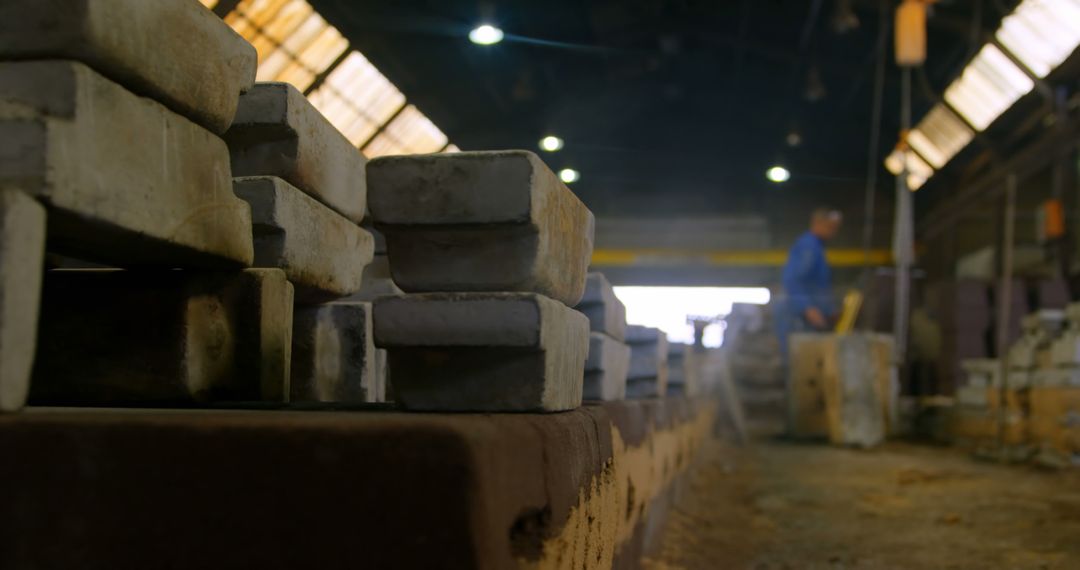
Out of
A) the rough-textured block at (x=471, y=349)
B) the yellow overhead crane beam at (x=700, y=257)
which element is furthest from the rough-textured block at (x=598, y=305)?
the yellow overhead crane beam at (x=700, y=257)

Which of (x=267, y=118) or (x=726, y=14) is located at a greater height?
(x=726, y=14)

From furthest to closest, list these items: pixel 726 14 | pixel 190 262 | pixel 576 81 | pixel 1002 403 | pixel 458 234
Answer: pixel 576 81 → pixel 726 14 → pixel 1002 403 → pixel 190 262 → pixel 458 234

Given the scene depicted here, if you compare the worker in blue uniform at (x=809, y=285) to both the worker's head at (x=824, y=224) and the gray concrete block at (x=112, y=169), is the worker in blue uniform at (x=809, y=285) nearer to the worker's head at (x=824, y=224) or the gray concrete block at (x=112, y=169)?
the worker's head at (x=824, y=224)

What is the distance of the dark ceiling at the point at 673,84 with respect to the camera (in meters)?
12.0

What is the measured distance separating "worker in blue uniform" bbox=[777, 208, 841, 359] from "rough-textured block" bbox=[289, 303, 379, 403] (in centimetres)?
799

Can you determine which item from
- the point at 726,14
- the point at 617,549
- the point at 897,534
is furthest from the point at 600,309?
the point at 726,14

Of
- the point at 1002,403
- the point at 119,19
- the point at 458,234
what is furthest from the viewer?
the point at 1002,403

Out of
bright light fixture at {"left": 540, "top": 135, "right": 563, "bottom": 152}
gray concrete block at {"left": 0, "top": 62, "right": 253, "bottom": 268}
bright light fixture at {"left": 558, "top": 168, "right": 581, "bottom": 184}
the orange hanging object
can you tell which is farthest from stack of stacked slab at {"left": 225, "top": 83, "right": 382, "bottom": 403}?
bright light fixture at {"left": 558, "top": 168, "right": 581, "bottom": 184}

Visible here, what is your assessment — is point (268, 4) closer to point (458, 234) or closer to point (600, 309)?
point (600, 309)

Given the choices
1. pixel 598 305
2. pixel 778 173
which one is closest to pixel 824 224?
pixel 598 305

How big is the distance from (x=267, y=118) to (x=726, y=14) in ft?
38.6

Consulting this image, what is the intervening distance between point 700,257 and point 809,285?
29.2 ft

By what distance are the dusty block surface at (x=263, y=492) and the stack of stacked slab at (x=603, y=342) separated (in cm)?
142

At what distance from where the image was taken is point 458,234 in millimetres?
2072
